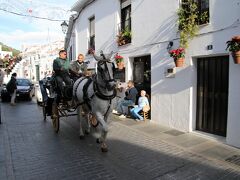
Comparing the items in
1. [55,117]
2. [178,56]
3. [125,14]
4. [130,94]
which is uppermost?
[125,14]

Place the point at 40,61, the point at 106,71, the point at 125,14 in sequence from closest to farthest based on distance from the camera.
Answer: the point at 106,71 → the point at 125,14 → the point at 40,61

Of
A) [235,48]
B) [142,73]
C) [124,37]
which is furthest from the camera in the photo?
[124,37]

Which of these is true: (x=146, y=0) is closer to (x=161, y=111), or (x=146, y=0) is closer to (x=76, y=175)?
(x=161, y=111)

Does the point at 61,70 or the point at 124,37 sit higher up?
the point at 124,37

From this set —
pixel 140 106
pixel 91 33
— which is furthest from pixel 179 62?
pixel 91 33

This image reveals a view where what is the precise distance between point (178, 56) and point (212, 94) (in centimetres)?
142

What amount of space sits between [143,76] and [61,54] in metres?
3.81

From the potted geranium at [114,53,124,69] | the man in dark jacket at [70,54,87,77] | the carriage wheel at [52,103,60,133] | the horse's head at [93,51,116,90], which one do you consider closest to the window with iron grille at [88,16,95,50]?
the potted geranium at [114,53,124,69]

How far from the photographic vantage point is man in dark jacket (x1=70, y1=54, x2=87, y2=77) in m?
7.68

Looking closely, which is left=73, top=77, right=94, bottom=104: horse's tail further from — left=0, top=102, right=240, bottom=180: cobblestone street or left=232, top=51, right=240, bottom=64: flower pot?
left=232, top=51, right=240, bottom=64: flower pot

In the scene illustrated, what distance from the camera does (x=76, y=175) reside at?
454 cm

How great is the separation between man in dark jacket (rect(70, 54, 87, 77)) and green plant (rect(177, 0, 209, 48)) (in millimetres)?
3135

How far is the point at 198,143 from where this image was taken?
255 inches

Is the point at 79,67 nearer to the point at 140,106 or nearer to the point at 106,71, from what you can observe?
the point at 140,106
